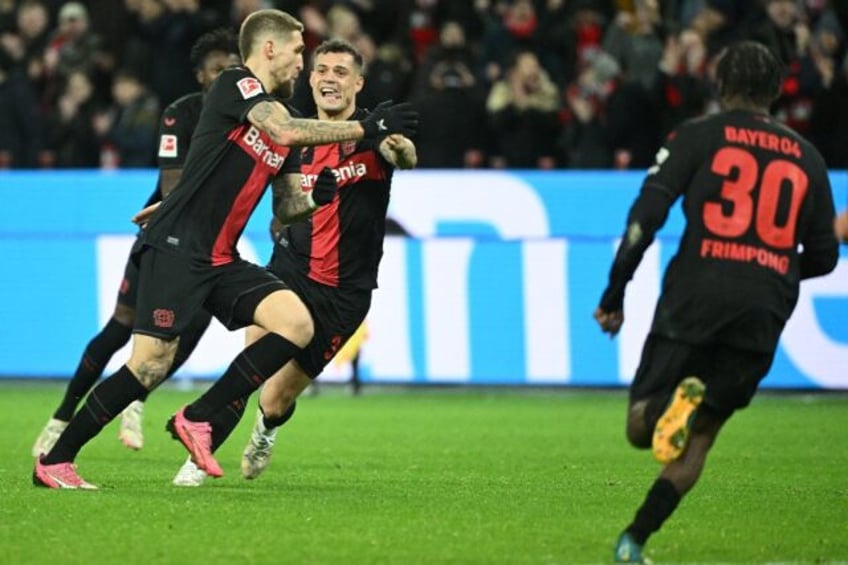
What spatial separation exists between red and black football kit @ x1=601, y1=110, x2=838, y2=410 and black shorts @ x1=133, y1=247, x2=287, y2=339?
8.72 feet

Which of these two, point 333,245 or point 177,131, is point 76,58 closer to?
point 177,131

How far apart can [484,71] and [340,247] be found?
29.8ft

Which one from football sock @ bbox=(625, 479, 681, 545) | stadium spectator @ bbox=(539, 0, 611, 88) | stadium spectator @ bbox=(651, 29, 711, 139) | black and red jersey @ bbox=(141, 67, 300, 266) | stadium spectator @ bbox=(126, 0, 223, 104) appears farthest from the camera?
stadium spectator @ bbox=(126, 0, 223, 104)

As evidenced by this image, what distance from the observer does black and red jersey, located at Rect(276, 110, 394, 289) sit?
34.0ft

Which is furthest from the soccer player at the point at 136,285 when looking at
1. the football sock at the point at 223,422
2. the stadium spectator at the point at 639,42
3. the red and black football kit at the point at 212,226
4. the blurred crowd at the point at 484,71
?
the stadium spectator at the point at 639,42

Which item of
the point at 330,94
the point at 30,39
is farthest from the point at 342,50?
the point at 30,39

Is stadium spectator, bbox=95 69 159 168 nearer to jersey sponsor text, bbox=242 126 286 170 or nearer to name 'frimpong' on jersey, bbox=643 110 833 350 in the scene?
jersey sponsor text, bbox=242 126 286 170

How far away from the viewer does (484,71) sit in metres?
19.3

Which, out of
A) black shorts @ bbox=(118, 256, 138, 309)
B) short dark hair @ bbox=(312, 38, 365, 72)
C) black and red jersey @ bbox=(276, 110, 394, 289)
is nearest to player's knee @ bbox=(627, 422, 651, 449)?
black and red jersey @ bbox=(276, 110, 394, 289)

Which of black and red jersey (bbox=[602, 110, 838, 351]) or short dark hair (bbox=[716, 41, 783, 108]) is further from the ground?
short dark hair (bbox=[716, 41, 783, 108])

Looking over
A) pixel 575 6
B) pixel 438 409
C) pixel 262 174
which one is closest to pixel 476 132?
pixel 575 6

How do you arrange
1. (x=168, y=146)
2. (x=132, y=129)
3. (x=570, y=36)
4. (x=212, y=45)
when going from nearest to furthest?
(x=168, y=146) → (x=212, y=45) → (x=132, y=129) → (x=570, y=36)

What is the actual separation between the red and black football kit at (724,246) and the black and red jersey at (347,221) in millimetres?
3264

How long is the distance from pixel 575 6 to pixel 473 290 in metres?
4.34
